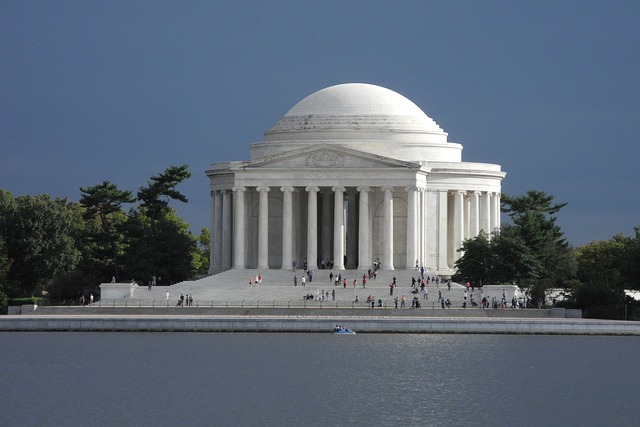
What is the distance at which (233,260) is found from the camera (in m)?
159

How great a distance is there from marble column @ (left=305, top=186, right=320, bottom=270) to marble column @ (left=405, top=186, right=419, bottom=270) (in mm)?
7672

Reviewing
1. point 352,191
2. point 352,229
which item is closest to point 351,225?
point 352,229

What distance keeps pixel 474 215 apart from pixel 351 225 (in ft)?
35.8

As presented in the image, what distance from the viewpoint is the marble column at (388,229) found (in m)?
152

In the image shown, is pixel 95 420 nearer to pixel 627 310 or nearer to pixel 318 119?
pixel 627 310

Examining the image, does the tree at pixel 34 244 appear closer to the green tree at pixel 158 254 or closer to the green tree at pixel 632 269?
the green tree at pixel 158 254

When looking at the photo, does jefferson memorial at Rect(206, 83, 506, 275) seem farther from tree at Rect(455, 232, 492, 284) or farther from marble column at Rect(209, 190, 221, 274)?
tree at Rect(455, 232, 492, 284)

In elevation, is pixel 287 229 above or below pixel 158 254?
above

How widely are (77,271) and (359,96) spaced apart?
1216 inches

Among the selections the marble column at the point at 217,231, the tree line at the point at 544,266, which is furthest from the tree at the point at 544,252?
the marble column at the point at 217,231

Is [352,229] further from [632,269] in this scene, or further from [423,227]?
[632,269]

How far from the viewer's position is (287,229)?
154375 millimetres

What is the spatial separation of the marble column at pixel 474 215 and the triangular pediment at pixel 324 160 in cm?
1163

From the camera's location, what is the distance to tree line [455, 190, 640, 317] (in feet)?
434
